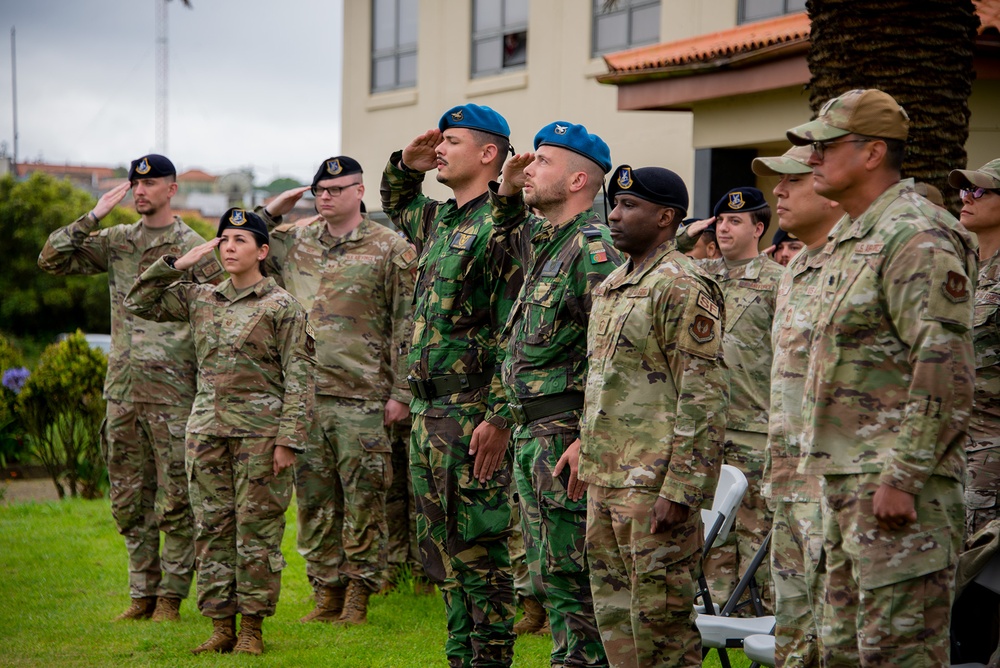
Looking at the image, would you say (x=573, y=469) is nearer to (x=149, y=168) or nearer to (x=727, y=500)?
(x=727, y=500)

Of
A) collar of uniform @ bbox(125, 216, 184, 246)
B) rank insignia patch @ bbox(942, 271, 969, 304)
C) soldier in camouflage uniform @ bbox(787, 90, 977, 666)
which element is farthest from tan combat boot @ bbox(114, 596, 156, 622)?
rank insignia patch @ bbox(942, 271, 969, 304)

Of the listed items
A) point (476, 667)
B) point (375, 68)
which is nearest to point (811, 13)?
point (476, 667)

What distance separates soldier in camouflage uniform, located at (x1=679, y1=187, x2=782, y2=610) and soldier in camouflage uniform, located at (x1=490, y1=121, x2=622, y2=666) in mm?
2121

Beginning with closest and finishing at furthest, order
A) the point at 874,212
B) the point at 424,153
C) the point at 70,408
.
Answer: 1. the point at 874,212
2. the point at 424,153
3. the point at 70,408

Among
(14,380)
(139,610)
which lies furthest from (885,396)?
(14,380)

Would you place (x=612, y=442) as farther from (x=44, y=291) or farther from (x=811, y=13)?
(x=44, y=291)

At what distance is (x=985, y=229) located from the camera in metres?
5.27

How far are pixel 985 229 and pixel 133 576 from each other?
5632mm

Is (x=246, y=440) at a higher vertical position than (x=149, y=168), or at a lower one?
lower

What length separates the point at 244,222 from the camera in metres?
6.75

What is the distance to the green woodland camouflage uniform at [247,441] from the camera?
647 centimetres

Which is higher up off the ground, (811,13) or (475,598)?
(811,13)

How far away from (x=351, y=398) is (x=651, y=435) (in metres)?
3.55

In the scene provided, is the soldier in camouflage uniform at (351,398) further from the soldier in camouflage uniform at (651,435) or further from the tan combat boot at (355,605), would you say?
the soldier in camouflage uniform at (651,435)
